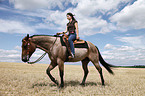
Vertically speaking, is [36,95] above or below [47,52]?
below

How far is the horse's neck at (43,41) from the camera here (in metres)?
5.99

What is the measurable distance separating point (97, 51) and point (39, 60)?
3.69 m

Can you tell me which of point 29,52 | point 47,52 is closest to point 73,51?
point 47,52

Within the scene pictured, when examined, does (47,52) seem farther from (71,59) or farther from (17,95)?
(17,95)

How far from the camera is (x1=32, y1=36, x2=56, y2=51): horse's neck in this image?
5992 mm

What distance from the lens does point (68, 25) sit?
641 centimetres

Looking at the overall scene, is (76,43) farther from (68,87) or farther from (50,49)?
(68,87)

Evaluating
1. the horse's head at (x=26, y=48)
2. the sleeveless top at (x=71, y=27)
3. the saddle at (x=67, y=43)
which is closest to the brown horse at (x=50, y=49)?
the horse's head at (x=26, y=48)

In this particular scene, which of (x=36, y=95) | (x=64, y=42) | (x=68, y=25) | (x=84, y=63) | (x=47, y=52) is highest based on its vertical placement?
(x=68, y=25)

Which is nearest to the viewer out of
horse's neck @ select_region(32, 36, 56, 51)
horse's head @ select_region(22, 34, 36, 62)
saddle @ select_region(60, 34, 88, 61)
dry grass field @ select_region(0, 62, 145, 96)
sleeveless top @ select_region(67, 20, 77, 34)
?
dry grass field @ select_region(0, 62, 145, 96)

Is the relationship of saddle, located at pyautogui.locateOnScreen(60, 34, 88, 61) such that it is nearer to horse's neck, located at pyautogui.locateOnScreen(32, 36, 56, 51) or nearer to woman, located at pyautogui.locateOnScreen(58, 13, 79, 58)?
woman, located at pyautogui.locateOnScreen(58, 13, 79, 58)

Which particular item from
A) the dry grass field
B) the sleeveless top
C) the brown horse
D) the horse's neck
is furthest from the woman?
the dry grass field

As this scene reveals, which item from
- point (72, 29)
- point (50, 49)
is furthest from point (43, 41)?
point (72, 29)

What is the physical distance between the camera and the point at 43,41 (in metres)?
6.07
